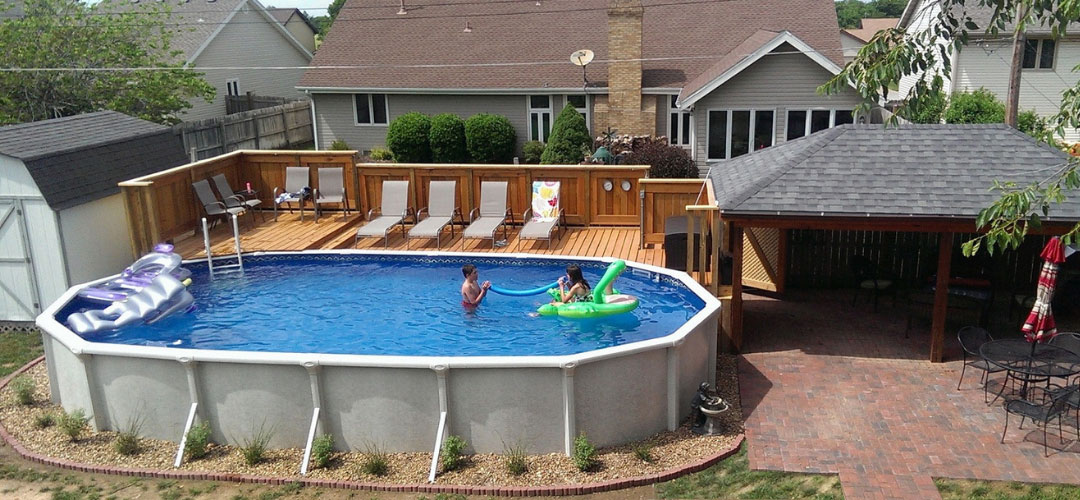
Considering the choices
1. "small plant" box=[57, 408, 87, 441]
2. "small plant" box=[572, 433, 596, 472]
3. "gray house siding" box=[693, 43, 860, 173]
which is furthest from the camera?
"gray house siding" box=[693, 43, 860, 173]

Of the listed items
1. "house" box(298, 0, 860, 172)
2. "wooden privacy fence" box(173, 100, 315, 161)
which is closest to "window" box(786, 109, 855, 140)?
"house" box(298, 0, 860, 172)

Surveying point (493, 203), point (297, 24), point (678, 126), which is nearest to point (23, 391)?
point (493, 203)

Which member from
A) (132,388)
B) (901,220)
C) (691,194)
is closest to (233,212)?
(132,388)

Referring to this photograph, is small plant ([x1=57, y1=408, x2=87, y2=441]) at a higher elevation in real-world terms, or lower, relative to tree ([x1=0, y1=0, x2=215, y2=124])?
lower

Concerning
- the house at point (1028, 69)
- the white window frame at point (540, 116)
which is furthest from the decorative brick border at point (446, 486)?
the house at point (1028, 69)

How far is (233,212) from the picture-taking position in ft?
53.1

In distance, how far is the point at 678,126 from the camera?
2597cm

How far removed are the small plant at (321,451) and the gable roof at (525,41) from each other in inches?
732

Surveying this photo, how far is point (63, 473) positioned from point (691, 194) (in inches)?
404

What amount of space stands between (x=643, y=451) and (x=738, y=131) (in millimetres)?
16423

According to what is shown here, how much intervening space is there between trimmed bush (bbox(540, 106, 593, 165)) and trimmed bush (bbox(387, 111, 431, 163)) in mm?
4058

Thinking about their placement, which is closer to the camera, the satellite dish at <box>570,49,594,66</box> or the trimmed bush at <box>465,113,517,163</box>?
the satellite dish at <box>570,49,594,66</box>

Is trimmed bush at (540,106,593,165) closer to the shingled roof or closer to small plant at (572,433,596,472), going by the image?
the shingled roof

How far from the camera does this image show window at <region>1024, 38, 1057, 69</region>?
2867 cm
